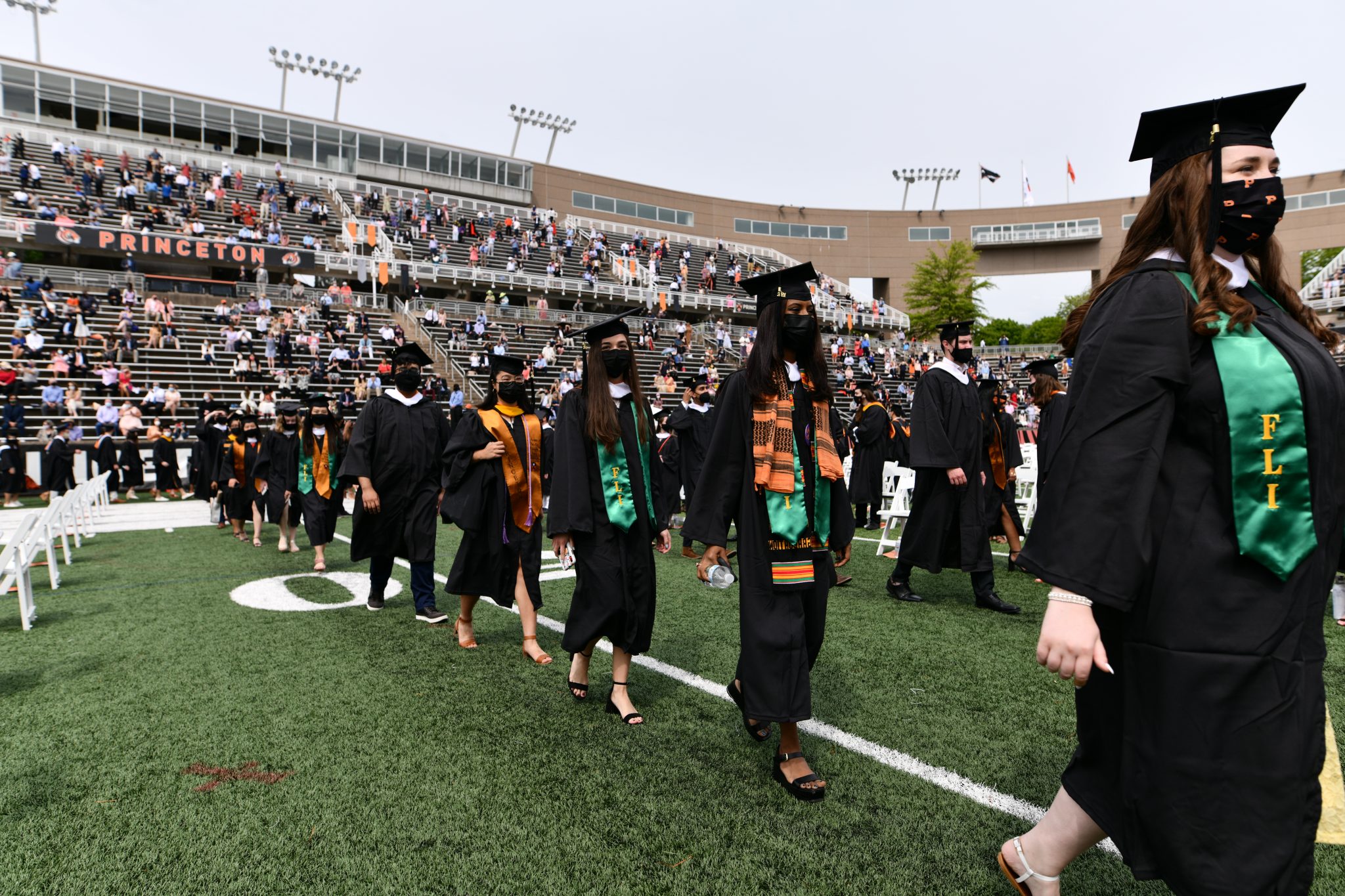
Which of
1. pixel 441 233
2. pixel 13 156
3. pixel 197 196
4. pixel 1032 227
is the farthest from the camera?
pixel 1032 227

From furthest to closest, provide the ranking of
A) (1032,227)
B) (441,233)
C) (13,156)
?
(1032,227)
(441,233)
(13,156)

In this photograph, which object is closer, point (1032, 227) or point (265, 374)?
point (265, 374)

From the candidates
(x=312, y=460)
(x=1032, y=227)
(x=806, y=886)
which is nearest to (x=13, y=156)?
(x=312, y=460)

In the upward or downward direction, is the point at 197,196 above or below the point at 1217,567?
above

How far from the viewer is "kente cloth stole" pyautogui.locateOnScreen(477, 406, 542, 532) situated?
5047 mm

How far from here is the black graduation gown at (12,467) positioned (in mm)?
16062

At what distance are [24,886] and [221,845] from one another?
0.51 m

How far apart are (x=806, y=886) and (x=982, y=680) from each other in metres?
2.23

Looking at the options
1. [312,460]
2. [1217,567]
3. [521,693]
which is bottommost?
[521,693]

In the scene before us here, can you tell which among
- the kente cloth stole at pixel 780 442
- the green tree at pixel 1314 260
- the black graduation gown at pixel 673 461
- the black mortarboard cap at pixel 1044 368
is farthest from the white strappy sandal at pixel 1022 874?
the green tree at pixel 1314 260

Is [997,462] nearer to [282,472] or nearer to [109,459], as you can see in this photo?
[282,472]

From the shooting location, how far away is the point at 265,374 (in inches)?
884

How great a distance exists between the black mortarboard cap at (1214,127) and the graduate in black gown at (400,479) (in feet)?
16.1

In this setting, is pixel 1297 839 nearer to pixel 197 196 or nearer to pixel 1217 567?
pixel 1217 567
